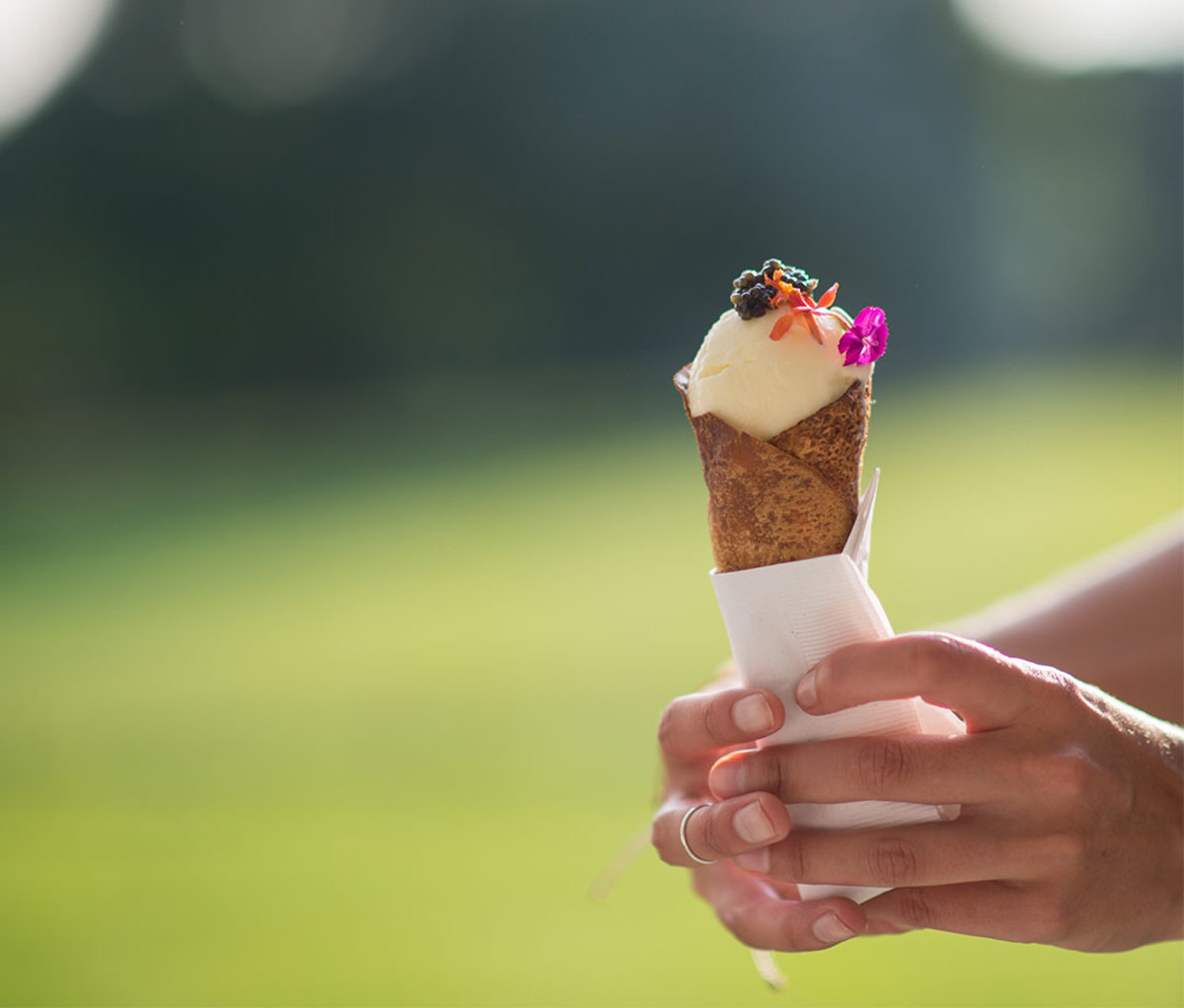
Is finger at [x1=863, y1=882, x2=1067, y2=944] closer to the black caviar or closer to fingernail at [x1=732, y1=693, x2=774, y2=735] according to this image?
fingernail at [x1=732, y1=693, x2=774, y2=735]

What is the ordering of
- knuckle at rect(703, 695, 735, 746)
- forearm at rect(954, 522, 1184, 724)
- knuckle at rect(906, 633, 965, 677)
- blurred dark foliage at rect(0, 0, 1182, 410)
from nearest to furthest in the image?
1. knuckle at rect(906, 633, 965, 677)
2. knuckle at rect(703, 695, 735, 746)
3. forearm at rect(954, 522, 1184, 724)
4. blurred dark foliage at rect(0, 0, 1182, 410)

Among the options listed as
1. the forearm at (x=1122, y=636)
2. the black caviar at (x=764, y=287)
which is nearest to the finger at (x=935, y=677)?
the black caviar at (x=764, y=287)

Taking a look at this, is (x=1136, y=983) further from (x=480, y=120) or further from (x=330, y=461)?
(x=480, y=120)

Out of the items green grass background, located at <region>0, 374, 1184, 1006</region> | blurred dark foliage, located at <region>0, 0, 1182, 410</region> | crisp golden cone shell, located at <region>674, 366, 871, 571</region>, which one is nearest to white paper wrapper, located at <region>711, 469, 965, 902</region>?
crisp golden cone shell, located at <region>674, 366, 871, 571</region>

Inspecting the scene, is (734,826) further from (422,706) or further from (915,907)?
(422,706)

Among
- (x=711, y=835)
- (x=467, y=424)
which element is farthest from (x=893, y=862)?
(x=467, y=424)
